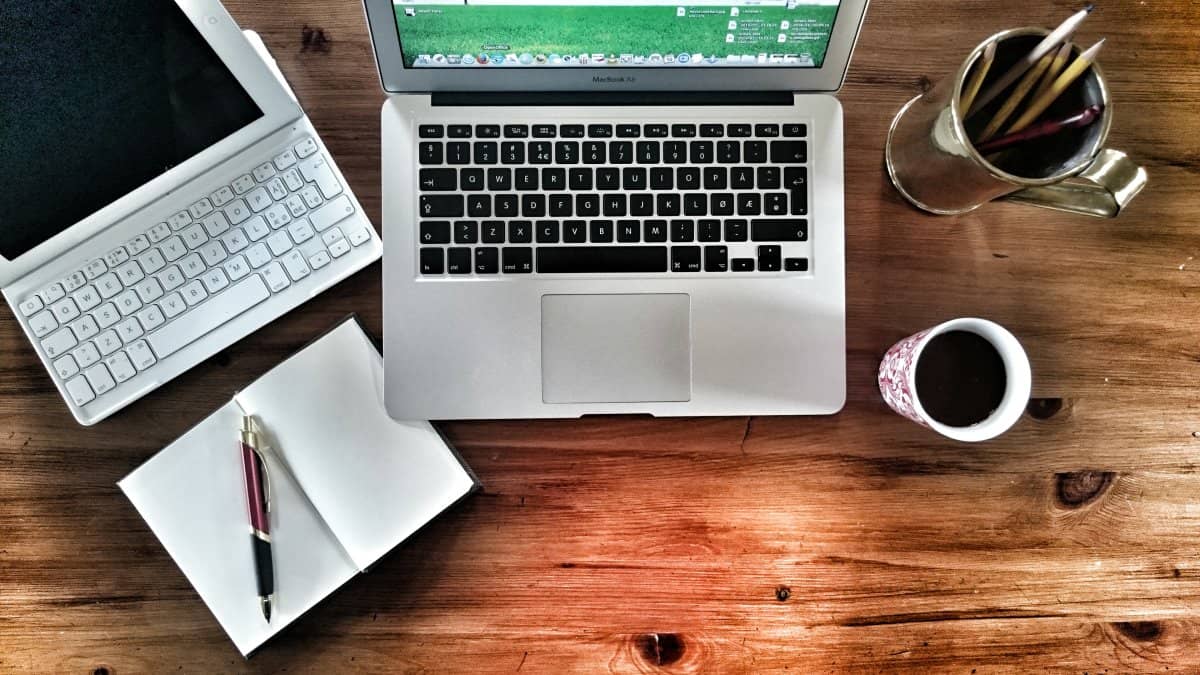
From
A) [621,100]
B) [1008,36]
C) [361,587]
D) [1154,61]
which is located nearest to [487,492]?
[361,587]

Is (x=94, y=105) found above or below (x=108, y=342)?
above

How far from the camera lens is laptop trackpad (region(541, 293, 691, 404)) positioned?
28.7 inches

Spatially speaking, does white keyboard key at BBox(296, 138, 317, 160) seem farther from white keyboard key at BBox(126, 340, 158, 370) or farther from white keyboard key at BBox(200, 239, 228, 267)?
white keyboard key at BBox(126, 340, 158, 370)

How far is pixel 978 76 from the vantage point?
630 mm

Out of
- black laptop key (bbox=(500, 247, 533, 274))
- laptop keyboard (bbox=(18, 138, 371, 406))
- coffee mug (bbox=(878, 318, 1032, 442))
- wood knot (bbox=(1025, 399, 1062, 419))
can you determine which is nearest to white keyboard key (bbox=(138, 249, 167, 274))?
laptop keyboard (bbox=(18, 138, 371, 406))

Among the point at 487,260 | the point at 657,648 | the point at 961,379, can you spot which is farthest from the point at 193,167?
the point at 961,379

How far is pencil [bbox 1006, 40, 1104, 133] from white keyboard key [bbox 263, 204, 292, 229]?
2.01 ft

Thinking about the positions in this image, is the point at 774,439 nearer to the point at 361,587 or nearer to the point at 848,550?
the point at 848,550

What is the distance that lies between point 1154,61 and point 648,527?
2.13 feet

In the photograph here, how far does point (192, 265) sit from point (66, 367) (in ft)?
0.46

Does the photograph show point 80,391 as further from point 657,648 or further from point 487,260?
point 657,648

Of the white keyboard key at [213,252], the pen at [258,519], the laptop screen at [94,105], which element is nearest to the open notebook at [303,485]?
the pen at [258,519]

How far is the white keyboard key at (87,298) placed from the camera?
28.3 inches

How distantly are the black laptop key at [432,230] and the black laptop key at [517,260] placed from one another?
6 cm
